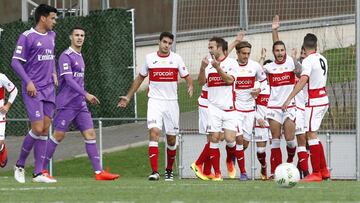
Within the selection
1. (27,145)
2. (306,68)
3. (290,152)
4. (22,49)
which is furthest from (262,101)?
(22,49)

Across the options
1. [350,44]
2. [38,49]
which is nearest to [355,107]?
[350,44]

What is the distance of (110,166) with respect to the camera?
24.3 meters

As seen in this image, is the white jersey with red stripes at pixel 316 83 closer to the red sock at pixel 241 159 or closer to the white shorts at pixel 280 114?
the white shorts at pixel 280 114

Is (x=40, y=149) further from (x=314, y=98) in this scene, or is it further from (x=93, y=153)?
(x=314, y=98)

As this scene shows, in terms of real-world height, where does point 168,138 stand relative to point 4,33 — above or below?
below

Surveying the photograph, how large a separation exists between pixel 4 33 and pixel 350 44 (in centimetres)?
884

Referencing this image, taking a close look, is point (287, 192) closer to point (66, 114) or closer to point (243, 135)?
point (66, 114)

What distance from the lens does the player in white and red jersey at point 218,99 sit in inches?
768

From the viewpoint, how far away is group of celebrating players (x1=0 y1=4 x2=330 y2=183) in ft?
54.1

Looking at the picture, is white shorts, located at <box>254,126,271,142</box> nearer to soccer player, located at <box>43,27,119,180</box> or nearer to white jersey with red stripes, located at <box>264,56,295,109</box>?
white jersey with red stripes, located at <box>264,56,295,109</box>

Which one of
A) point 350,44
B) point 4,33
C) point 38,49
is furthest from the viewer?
point 4,33

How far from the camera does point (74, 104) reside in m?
17.6

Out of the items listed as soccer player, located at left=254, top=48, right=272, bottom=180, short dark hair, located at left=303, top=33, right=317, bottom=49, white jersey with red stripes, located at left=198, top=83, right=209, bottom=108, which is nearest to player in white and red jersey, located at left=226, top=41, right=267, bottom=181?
soccer player, located at left=254, top=48, right=272, bottom=180

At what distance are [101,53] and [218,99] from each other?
839 cm
